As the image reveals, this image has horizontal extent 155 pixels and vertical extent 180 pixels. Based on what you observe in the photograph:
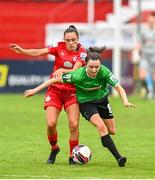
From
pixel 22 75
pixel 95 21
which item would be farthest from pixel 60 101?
pixel 95 21

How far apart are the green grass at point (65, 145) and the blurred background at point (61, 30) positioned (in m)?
3.77

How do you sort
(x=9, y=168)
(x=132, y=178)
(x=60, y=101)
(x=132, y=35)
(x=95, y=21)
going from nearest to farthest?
(x=132, y=178) → (x=9, y=168) → (x=60, y=101) → (x=132, y=35) → (x=95, y=21)

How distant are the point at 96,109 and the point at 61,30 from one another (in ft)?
62.2

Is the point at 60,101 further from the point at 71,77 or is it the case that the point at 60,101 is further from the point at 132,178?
the point at 132,178

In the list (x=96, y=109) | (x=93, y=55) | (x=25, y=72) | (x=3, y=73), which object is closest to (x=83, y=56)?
(x=93, y=55)

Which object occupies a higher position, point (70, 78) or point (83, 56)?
point (83, 56)

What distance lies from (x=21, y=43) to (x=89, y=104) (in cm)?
2030

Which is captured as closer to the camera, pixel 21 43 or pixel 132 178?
pixel 132 178

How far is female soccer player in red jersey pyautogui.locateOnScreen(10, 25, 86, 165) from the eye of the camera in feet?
43.9

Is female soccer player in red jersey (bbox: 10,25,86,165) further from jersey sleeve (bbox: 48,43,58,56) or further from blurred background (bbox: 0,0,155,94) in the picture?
blurred background (bbox: 0,0,155,94)

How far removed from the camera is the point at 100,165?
1312cm

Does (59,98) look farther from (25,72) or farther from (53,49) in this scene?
(25,72)

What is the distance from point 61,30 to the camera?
3198 cm

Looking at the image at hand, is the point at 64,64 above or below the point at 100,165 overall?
above
